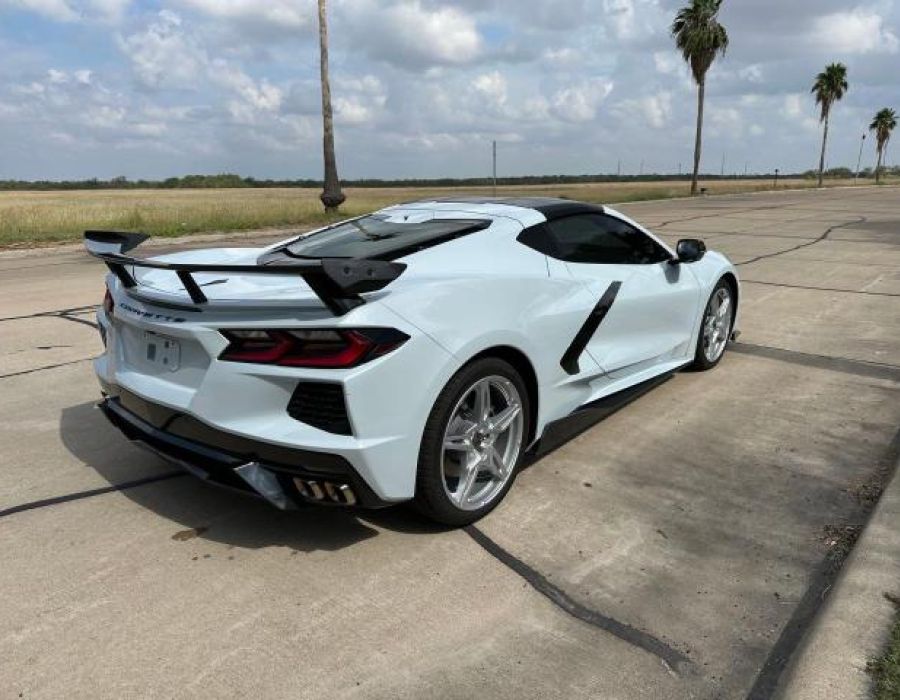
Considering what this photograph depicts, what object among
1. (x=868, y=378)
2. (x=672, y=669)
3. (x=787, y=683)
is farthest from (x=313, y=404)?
(x=868, y=378)

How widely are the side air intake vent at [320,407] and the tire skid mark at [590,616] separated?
0.89 m

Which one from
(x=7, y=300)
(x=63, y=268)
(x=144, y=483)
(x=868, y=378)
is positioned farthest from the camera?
(x=63, y=268)

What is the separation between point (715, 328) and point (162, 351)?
421 cm

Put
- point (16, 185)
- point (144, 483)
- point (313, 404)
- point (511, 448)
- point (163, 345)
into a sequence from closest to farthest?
point (313, 404) < point (163, 345) < point (511, 448) < point (144, 483) < point (16, 185)

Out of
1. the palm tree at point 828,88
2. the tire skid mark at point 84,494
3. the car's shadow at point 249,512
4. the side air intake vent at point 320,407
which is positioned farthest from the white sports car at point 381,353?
the palm tree at point 828,88

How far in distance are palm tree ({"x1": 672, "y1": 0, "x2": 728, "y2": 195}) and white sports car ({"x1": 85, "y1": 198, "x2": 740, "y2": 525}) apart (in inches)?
1536

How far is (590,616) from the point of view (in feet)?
8.82

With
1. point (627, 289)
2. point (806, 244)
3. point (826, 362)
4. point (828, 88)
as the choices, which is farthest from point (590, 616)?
point (828, 88)

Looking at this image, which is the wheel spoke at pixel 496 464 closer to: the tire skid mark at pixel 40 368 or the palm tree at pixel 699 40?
the tire skid mark at pixel 40 368

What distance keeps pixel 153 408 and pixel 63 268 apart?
10.4 meters

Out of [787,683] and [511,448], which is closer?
[787,683]

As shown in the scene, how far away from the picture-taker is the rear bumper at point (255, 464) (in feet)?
9.00

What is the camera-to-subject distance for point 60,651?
247 cm

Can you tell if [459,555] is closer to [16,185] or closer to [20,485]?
[20,485]
